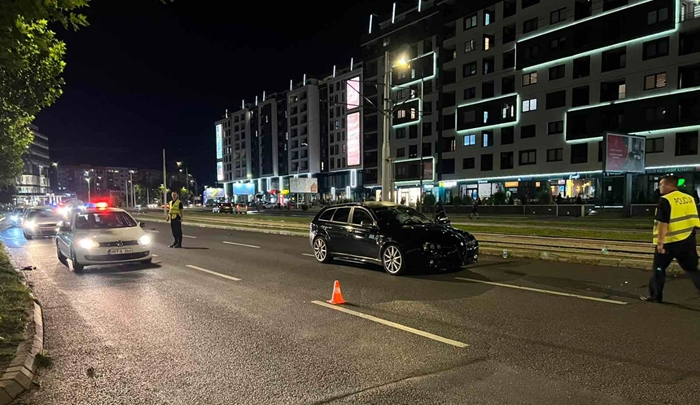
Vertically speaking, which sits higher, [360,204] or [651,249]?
[360,204]

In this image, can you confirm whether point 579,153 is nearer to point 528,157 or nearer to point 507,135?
point 528,157

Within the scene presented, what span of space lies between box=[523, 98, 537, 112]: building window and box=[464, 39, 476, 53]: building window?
10703 mm

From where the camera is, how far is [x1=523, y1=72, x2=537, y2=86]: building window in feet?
155

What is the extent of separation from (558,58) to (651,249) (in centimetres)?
3961

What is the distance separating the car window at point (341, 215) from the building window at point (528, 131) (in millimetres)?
42117

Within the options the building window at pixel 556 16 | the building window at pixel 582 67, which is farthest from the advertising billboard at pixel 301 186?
the building window at pixel 582 67

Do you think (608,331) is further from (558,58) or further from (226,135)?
(226,135)

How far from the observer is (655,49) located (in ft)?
124

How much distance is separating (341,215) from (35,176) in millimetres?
144179

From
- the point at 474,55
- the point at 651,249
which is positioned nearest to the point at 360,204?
the point at 651,249

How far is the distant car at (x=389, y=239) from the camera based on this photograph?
9.32m

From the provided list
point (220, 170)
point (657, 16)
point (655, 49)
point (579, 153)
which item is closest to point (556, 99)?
point (579, 153)

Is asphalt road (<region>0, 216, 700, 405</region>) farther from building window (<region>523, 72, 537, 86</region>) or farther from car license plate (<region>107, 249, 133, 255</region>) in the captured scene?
building window (<region>523, 72, 537, 86</region>)

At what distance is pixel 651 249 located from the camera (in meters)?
10.8
